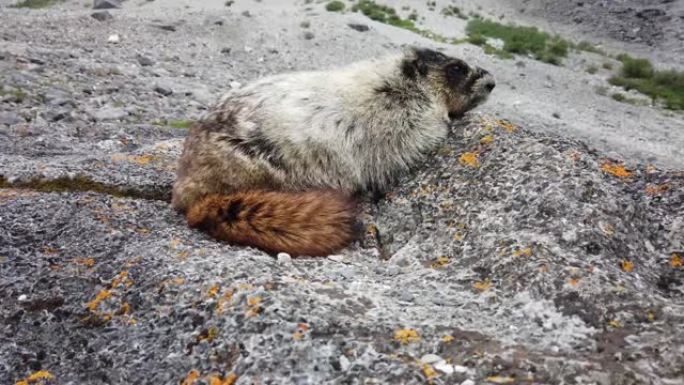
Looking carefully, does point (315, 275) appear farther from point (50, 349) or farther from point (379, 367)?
point (50, 349)

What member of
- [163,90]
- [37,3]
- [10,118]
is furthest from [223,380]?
[37,3]

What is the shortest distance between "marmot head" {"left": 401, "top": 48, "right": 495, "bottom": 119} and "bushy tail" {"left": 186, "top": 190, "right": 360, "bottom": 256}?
7.04 feet

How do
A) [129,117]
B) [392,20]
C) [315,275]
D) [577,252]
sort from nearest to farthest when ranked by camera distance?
1. [577,252]
2. [315,275]
3. [129,117]
4. [392,20]

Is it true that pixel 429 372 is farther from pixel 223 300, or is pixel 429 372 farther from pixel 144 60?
pixel 144 60

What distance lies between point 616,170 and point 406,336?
294cm

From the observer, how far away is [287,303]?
334cm

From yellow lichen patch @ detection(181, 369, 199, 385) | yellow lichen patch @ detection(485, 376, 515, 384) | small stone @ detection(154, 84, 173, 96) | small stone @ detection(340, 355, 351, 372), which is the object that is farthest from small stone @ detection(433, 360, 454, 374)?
small stone @ detection(154, 84, 173, 96)

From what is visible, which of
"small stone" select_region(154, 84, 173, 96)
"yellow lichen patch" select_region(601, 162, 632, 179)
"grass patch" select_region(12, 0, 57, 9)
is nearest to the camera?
"yellow lichen patch" select_region(601, 162, 632, 179)

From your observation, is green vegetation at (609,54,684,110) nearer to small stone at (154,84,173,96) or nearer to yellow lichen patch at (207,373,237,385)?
small stone at (154,84,173,96)

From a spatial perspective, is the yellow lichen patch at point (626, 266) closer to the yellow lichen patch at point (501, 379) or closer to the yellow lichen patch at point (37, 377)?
the yellow lichen patch at point (501, 379)

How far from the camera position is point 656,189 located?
15.5 feet

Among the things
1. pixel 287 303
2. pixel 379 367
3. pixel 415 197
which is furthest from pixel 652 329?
pixel 415 197

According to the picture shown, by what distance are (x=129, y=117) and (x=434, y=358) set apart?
10.7m

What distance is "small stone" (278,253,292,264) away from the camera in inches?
166
